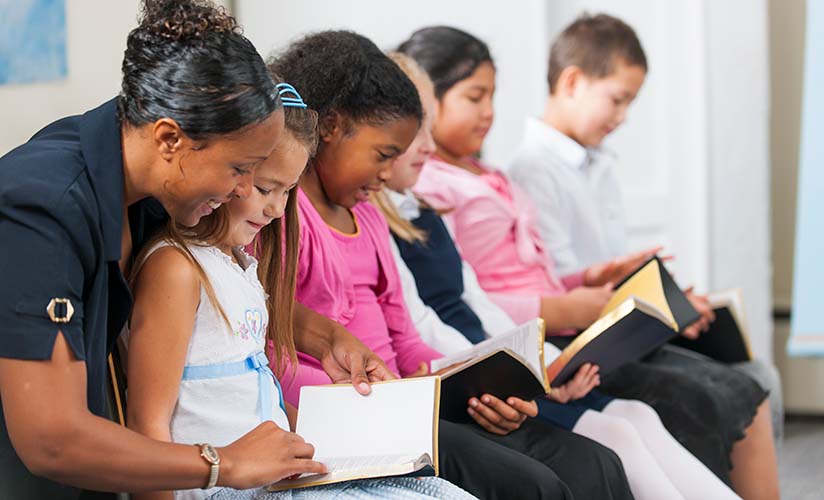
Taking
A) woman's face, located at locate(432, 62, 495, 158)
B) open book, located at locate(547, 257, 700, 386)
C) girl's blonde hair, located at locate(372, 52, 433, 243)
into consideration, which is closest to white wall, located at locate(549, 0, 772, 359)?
woman's face, located at locate(432, 62, 495, 158)

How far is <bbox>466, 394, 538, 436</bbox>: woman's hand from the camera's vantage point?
1.65 meters

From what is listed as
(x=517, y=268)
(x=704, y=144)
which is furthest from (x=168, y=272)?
(x=704, y=144)

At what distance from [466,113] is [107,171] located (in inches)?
49.3

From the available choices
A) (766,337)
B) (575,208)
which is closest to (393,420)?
(575,208)

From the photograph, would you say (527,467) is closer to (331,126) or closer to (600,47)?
(331,126)

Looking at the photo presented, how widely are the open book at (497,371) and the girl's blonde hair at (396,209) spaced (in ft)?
1.21

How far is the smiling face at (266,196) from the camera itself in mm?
1366

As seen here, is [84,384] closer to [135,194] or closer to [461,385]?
[135,194]

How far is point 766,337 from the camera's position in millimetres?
3672

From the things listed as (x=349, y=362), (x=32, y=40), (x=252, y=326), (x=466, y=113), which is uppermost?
(x=32, y=40)

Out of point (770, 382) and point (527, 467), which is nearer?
point (527, 467)

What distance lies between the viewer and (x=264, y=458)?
116cm

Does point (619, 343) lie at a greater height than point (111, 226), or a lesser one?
lesser

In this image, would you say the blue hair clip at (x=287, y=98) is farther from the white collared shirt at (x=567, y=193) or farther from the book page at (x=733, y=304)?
the book page at (x=733, y=304)
